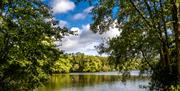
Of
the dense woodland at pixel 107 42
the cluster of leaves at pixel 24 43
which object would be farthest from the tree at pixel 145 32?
the cluster of leaves at pixel 24 43

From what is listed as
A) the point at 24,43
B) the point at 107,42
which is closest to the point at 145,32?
the point at 107,42

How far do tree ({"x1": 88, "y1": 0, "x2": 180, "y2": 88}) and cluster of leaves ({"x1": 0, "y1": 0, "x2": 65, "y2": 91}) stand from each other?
390 centimetres

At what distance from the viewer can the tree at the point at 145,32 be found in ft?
75.3

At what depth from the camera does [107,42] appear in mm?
29281

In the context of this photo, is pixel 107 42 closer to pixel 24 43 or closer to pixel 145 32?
pixel 145 32

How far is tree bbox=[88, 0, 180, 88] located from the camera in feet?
75.3

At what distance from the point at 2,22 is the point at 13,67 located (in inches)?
138

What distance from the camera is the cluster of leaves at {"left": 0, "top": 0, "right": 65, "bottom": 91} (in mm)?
24641

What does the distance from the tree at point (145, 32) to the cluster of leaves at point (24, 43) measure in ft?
12.8

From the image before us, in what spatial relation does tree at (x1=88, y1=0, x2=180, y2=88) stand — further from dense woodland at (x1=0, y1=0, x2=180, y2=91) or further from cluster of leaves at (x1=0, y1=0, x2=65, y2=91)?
cluster of leaves at (x1=0, y1=0, x2=65, y2=91)

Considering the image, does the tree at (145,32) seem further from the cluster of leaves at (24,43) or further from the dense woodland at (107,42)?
the cluster of leaves at (24,43)

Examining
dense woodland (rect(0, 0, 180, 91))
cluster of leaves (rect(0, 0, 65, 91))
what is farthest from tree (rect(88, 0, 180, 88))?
cluster of leaves (rect(0, 0, 65, 91))

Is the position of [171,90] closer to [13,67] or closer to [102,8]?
[102,8]

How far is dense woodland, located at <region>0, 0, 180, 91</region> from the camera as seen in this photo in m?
23.8
